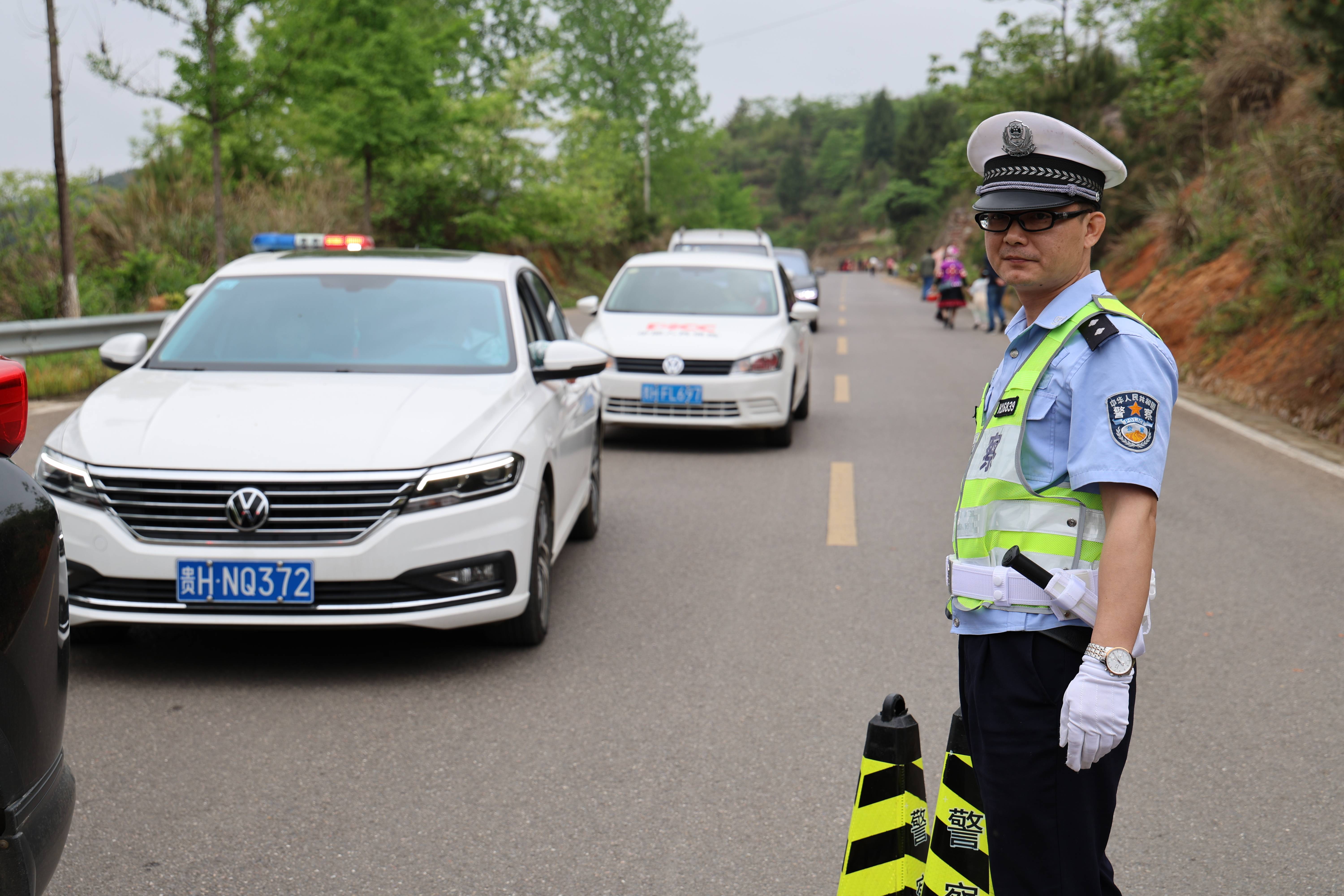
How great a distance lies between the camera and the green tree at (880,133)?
15338 centimetres

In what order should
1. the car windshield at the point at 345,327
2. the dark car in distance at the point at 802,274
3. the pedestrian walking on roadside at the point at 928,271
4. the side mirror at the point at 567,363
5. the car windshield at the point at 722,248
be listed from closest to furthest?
the car windshield at the point at 345,327, the side mirror at the point at 567,363, the car windshield at the point at 722,248, the dark car in distance at the point at 802,274, the pedestrian walking on roadside at the point at 928,271

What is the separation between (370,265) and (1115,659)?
5091mm

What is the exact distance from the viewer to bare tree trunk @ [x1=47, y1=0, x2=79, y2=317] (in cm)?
1443

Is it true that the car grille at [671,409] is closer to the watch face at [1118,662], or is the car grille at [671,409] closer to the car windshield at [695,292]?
the car windshield at [695,292]

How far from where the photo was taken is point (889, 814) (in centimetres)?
258

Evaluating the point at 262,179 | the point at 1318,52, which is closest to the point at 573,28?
the point at 262,179

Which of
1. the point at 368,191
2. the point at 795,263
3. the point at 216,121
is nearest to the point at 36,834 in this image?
the point at 216,121

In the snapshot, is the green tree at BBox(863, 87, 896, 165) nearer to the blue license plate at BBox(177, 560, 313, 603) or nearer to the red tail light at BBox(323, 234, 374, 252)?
the red tail light at BBox(323, 234, 374, 252)

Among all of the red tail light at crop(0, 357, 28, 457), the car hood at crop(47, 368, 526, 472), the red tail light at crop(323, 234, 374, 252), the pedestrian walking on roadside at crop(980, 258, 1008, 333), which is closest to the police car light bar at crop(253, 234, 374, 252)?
the red tail light at crop(323, 234, 374, 252)

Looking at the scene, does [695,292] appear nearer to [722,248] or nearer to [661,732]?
[661,732]

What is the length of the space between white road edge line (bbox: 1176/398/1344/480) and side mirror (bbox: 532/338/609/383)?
4178mm

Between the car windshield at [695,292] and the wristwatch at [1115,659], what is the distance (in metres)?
9.25

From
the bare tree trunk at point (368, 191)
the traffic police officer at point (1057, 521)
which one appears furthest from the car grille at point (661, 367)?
the bare tree trunk at point (368, 191)

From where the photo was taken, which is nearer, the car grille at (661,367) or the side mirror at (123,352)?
the side mirror at (123,352)
